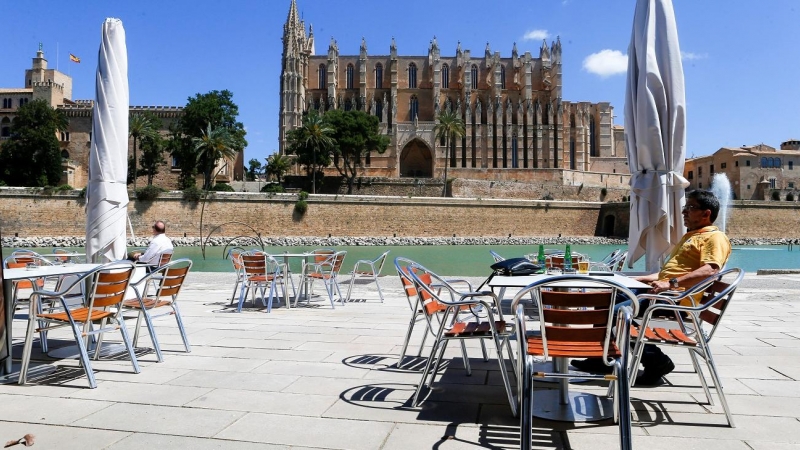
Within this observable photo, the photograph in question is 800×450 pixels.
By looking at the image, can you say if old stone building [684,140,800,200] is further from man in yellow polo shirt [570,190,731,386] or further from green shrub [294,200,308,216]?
man in yellow polo shirt [570,190,731,386]

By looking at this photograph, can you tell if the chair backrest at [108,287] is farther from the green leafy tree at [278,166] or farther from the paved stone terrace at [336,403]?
the green leafy tree at [278,166]

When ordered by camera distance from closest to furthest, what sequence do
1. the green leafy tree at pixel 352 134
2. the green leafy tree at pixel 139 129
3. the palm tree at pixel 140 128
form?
the green leafy tree at pixel 139 129
the palm tree at pixel 140 128
the green leafy tree at pixel 352 134

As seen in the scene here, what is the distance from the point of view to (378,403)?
3420 millimetres

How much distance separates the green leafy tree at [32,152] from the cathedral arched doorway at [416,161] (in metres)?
30.4

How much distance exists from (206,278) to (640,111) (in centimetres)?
893

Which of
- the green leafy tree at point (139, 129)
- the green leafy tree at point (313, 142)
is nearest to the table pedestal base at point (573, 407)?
the green leafy tree at point (139, 129)

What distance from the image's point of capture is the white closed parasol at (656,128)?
5.04 m

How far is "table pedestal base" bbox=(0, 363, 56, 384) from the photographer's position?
152 inches

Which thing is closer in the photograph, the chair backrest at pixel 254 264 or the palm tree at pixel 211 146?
the chair backrest at pixel 254 264

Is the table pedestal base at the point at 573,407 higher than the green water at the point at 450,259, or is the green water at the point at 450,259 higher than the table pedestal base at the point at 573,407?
the table pedestal base at the point at 573,407

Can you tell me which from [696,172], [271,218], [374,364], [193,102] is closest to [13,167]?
[193,102]

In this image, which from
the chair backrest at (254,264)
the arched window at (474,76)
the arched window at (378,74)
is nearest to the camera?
the chair backrest at (254,264)

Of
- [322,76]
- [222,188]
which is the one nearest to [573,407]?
[222,188]

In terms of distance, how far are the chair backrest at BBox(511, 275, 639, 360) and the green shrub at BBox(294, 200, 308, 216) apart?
37.8m
